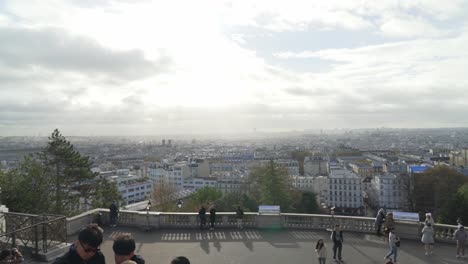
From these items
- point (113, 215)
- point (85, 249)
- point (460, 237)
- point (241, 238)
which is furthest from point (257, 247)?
point (85, 249)

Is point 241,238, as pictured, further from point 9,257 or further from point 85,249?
point 85,249

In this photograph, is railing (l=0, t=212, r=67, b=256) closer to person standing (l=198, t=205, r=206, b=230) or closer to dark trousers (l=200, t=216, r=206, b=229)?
person standing (l=198, t=205, r=206, b=230)

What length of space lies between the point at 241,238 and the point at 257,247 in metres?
1.27

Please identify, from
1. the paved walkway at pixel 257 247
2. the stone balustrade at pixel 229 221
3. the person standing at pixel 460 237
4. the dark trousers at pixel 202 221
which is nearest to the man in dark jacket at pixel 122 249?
the paved walkway at pixel 257 247

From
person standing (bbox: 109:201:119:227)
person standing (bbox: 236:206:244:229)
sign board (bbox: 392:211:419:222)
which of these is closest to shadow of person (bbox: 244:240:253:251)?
person standing (bbox: 236:206:244:229)

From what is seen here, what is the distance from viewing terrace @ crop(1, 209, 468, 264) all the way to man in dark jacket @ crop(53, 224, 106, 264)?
6.83 metres

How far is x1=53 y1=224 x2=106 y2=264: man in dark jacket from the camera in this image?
4.21 meters

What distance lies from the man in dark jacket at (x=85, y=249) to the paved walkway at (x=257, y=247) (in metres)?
7.64

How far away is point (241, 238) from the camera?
46.2ft

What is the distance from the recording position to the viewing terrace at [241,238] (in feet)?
36.6

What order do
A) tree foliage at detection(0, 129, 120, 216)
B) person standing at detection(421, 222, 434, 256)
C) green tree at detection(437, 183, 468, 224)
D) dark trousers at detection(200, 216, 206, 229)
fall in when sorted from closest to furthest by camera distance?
person standing at detection(421, 222, 434, 256) → dark trousers at detection(200, 216, 206, 229) → tree foliage at detection(0, 129, 120, 216) → green tree at detection(437, 183, 468, 224)

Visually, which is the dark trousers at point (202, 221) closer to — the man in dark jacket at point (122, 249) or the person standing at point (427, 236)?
the person standing at point (427, 236)

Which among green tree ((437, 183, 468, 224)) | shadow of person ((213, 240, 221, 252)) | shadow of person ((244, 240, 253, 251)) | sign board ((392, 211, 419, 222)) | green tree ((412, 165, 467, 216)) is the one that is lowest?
green tree ((412, 165, 467, 216))

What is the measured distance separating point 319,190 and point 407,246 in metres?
86.2
